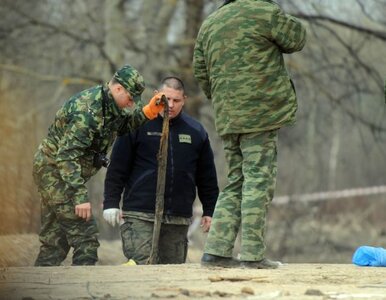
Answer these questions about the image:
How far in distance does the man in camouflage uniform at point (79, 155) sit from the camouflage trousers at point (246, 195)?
1.16 m

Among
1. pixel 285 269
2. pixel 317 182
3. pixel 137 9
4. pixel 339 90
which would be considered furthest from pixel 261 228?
pixel 317 182

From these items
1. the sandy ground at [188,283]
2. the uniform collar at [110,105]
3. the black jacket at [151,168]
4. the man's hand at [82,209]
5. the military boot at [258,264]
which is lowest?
the sandy ground at [188,283]

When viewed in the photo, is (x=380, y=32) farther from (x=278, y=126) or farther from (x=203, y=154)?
(x=278, y=126)

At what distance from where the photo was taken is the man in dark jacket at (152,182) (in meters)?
11.0

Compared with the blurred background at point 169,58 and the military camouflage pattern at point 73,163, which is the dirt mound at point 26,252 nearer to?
the military camouflage pattern at point 73,163

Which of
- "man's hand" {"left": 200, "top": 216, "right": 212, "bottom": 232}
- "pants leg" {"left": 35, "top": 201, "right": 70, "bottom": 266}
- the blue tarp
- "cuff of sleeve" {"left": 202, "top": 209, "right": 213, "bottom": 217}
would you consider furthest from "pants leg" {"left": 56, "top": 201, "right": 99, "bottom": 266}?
the blue tarp

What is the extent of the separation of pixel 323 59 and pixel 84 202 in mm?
12944

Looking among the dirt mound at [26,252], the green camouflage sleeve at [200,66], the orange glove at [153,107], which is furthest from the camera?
the dirt mound at [26,252]

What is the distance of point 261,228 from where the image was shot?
9.45m

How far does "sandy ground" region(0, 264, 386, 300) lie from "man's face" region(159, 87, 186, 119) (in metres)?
1.93

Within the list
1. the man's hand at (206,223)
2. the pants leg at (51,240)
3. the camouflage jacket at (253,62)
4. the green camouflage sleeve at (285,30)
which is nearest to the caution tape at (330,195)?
the man's hand at (206,223)

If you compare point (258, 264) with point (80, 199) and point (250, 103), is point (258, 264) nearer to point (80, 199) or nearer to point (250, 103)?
point (250, 103)

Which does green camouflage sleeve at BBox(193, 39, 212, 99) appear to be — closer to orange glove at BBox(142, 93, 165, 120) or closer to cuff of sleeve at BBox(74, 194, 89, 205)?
orange glove at BBox(142, 93, 165, 120)

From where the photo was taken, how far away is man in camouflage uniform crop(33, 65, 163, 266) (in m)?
→ 10.1
